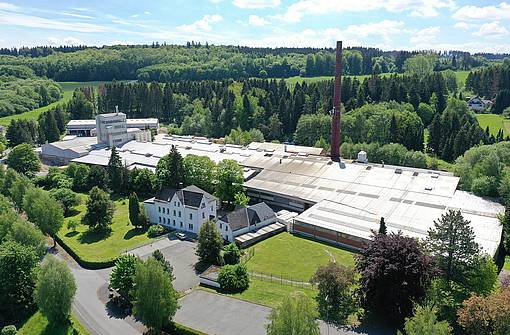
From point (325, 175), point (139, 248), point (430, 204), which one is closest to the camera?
point (139, 248)

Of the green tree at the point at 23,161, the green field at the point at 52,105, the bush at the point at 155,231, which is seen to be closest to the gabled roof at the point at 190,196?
the bush at the point at 155,231

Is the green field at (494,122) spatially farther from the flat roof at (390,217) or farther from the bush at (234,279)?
the bush at (234,279)

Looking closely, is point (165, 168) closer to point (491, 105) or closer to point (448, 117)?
point (448, 117)

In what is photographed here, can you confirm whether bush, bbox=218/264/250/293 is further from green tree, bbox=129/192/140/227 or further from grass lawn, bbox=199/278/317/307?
green tree, bbox=129/192/140/227

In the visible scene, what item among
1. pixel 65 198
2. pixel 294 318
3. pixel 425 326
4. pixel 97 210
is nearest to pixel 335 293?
pixel 294 318

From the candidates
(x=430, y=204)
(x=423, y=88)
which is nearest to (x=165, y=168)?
(x=430, y=204)

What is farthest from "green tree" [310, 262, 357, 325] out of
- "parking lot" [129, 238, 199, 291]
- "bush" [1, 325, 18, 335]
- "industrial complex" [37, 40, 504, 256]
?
"bush" [1, 325, 18, 335]
